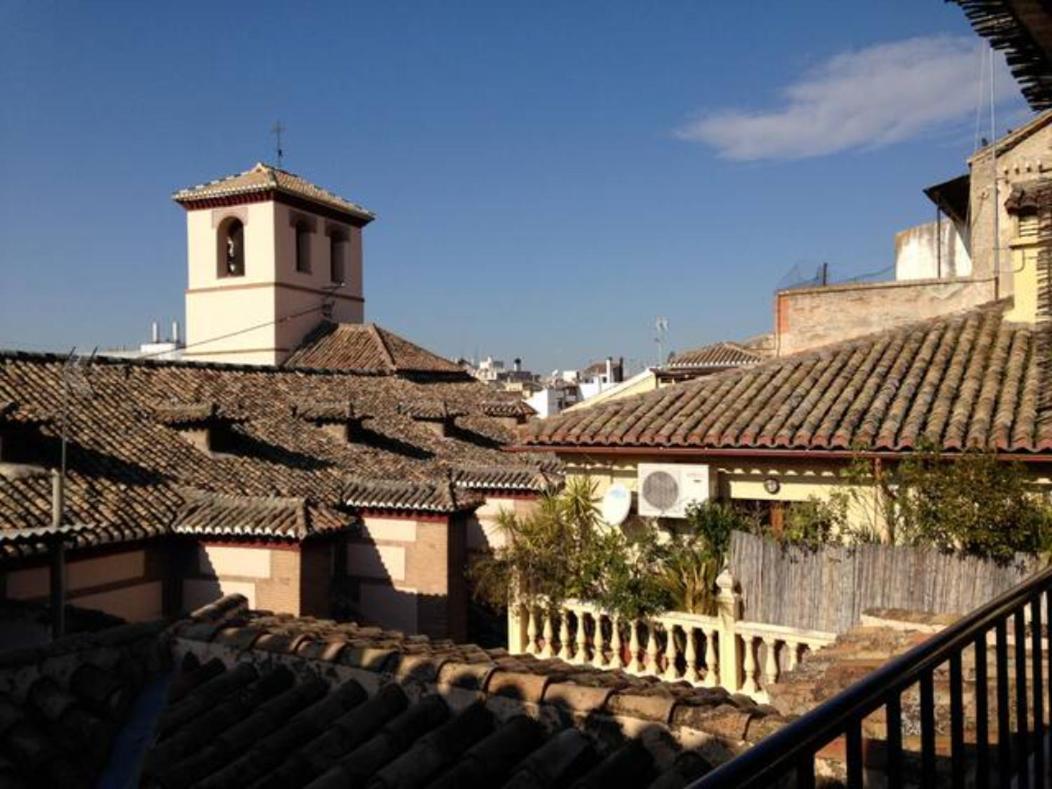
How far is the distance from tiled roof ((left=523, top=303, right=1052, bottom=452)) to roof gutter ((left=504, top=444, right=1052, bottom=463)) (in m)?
0.06

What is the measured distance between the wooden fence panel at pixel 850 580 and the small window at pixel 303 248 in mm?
23676

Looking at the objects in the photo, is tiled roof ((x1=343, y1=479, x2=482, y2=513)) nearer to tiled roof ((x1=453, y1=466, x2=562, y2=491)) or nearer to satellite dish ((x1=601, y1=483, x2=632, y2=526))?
tiled roof ((x1=453, y1=466, x2=562, y2=491))

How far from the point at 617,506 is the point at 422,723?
6.05 meters

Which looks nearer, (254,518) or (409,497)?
(254,518)

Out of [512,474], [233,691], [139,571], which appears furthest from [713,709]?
[512,474]

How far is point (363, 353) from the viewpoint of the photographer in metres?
27.7

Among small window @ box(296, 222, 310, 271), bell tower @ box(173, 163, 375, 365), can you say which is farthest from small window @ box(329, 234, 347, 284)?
small window @ box(296, 222, 310, 271)

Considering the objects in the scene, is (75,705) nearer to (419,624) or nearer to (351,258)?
(419,624)

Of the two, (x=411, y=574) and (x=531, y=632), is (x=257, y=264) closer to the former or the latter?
(x=411, y=574)

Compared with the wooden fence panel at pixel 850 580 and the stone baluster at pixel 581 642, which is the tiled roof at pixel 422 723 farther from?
the stone baluster at pixel 581 642

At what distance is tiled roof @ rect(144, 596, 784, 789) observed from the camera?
3.89 meters

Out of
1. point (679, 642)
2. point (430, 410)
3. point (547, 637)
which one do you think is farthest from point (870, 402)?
point (430, 410)

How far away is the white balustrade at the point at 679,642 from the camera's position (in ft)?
26.1

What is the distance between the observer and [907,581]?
7.74 metres
